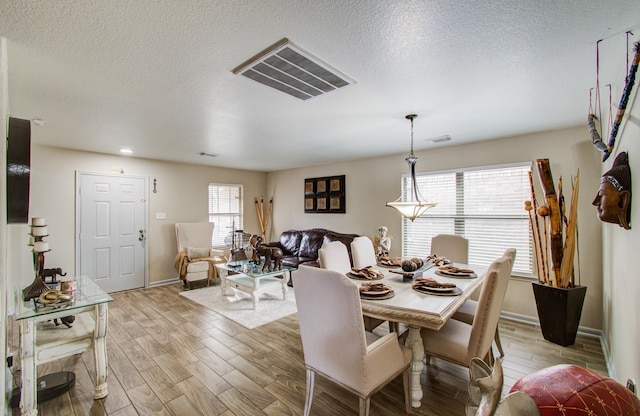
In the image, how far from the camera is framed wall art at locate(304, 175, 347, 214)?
563 cm

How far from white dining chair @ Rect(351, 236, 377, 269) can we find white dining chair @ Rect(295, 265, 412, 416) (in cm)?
140

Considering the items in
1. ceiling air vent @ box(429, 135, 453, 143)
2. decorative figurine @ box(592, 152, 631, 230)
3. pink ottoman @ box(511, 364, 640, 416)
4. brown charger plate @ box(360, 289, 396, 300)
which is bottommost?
brown charger plate @ box(360, 289, 396, 300)

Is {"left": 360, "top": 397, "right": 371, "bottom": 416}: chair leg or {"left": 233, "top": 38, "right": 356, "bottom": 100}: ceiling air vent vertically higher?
{"left": 233, "top": 38, "right": 356, "bottom": 100}: ceiling air vent

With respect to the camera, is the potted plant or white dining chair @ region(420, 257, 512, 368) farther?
the potted plant

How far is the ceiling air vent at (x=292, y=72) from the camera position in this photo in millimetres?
1703

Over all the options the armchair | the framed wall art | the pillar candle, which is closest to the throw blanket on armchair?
the armchair

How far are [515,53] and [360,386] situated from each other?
2217 mm

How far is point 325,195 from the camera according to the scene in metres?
5.95

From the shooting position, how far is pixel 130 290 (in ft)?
16.4

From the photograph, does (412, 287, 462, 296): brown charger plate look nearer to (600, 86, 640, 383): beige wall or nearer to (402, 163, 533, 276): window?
(600, 86, 640, 383): beige wall

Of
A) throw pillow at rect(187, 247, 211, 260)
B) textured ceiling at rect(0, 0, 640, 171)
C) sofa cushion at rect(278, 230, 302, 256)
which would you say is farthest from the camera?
sofa cushion at rect(278, 230, 302, 256)

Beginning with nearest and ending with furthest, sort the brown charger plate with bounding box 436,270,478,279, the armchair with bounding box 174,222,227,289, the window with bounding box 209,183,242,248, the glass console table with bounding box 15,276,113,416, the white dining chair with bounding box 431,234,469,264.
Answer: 1. the glass console table with bounding box 15,276,113,416
2. the brown charger plate with bounding box 436,270,478,279
3. the white dining chair with bounding box 431,234,469,264
4. the armchair with bounding box 174,222,227,289
5. the window with bounding box 209,183,242,248

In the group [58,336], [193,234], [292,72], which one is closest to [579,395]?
[292,72]

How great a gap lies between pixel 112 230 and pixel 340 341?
5.00 m
